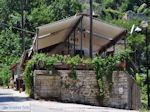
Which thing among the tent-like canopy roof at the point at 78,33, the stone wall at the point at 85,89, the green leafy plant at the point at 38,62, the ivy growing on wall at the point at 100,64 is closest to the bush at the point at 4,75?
the tent-like canopy roof at the point at 78,33

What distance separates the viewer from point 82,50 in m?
47.8

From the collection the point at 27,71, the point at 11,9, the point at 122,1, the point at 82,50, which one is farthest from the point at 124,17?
the point at 27,71

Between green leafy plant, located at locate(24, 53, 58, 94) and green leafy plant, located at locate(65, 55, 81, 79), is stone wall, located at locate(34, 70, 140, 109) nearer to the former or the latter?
green leafy plant, located at locate(65, 55, 81, 79)

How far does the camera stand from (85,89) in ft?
115

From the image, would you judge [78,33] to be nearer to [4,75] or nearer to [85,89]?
[85,89]

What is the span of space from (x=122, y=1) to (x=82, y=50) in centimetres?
6726

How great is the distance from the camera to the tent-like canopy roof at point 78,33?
4604 centimetres

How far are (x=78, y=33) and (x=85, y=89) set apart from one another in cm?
1227

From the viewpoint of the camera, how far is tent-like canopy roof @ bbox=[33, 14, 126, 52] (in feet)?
151

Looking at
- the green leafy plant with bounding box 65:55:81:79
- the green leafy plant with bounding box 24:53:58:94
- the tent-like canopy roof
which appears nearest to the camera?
the green leafy plant with bounding box 65:55:81:79

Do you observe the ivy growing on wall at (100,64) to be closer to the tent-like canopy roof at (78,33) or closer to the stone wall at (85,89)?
the stone wall at (85,89)

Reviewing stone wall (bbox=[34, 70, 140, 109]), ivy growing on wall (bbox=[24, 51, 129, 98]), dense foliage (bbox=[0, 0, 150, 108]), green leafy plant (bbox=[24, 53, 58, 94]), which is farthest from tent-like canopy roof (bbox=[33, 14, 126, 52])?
dense foliage (bbox=[0, 0, 150, 108])

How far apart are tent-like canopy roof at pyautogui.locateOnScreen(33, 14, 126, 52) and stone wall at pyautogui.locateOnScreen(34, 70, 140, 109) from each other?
899 centimetres

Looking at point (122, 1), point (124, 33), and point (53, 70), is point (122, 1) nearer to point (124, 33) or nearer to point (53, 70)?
point (124, 33)
